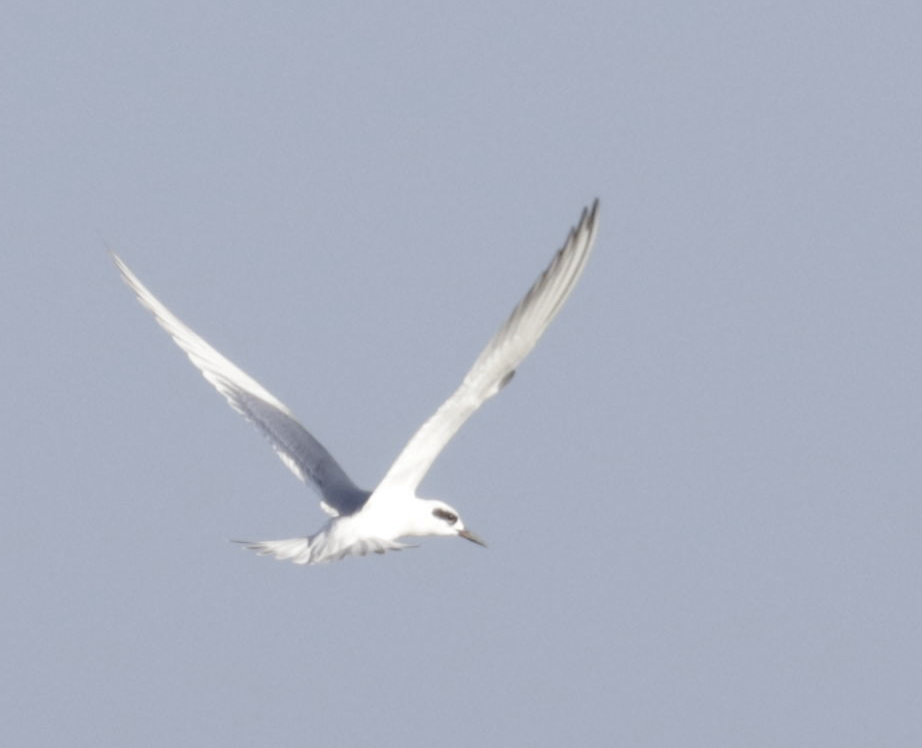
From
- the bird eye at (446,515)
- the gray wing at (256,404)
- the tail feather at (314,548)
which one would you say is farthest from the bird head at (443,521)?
the tail feather at (314,548)

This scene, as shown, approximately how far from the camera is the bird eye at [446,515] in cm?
1851

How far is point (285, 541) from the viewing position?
1748cm

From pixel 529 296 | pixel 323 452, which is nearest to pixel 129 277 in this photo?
pixel 323 452

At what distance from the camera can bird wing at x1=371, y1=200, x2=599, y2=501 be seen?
53.4 feet

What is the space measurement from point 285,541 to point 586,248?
3737 millimetres

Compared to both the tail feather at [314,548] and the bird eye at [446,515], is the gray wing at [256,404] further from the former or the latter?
the tail feather at [314,548]

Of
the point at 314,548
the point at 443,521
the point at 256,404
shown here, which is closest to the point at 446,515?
the point at 443,521

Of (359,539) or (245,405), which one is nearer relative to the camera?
(359,539)

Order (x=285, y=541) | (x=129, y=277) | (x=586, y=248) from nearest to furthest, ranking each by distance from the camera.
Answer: (x=586, y=248), (x=285, y=541), (x=129, y=277)

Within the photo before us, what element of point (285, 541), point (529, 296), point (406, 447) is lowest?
point (285, 541)

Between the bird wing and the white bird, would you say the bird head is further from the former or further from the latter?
the bird wing

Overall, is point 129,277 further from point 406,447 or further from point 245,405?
point 406,447

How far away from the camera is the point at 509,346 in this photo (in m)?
16.6

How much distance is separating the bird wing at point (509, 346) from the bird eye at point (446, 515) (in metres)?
1.36
